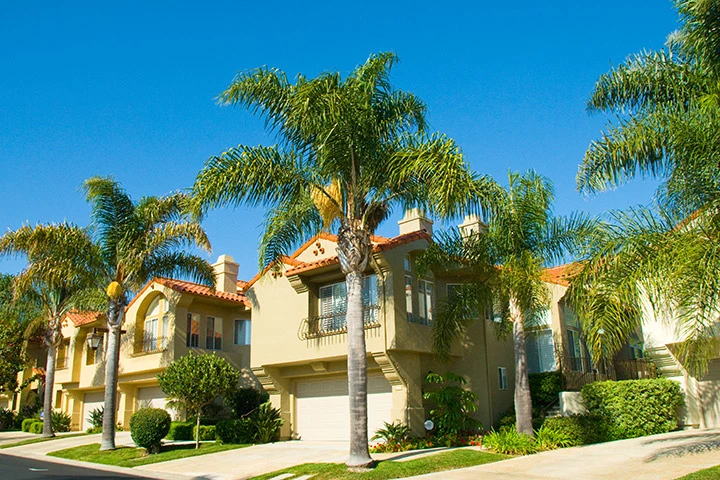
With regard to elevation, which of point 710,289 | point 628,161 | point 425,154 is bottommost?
point 710,289

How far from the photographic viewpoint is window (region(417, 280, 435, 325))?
73.9 ft

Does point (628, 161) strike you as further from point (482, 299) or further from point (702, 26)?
point (482, 299)

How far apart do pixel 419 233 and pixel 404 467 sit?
31.1ft

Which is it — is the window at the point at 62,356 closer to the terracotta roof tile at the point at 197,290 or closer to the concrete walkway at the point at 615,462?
the terracotta roof tile at the point at 197,290

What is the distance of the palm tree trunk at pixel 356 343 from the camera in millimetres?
15266

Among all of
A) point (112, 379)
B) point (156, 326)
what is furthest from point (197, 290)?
point (112, 379)

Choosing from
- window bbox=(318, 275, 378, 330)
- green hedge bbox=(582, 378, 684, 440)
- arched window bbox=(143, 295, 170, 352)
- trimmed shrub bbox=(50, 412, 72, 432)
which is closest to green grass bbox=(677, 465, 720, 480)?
green hedge bbox=(582, 378, 684, 440)

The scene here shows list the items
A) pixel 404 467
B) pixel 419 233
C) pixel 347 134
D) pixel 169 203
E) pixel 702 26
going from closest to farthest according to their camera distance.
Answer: pixel 702 26, pixel 404 467, pixel 347 134, pixel 419 233, pixel 169 203

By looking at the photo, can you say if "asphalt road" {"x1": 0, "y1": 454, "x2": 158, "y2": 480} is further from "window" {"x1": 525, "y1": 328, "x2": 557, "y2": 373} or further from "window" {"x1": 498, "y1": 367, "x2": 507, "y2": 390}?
"window" {"x1": 525, "y1": 328, "x2": 557, "y2": 373}

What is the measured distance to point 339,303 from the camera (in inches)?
923

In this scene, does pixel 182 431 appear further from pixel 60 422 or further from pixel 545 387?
pixel 545 387

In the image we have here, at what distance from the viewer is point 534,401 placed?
2320 cm

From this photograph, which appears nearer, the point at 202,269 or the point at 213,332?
the point at 202,269

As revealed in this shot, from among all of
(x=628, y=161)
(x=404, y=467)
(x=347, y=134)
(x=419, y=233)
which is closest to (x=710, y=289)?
(x=628, y=161)
